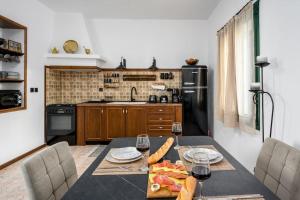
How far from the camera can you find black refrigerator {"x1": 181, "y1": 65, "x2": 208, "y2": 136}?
4043 millimetres

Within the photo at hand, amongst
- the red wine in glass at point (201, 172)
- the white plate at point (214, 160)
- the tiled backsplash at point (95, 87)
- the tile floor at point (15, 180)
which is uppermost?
the tiled backsplash at point (95, 87)

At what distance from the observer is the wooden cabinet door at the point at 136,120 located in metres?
3.99

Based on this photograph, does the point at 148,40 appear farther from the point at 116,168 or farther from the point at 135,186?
the point at 135,186

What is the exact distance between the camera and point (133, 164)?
114 centimetres

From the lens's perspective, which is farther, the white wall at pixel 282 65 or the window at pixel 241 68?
the window at pixel 241 68

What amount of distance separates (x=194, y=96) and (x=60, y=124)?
2.84 metres

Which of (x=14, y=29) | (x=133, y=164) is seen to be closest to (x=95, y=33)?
(x=14, y=29)

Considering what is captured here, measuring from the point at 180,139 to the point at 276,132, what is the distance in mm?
1049

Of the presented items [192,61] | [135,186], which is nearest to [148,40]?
[192,61]

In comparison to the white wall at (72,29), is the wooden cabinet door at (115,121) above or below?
below

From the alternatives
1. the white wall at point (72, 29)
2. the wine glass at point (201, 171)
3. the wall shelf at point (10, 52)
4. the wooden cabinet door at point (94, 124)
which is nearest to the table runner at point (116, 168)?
the wine glass at point (201, 171)

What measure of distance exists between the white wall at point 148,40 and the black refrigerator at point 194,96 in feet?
2.17

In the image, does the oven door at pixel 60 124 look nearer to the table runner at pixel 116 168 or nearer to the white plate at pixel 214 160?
the table runner at pixel 116 168

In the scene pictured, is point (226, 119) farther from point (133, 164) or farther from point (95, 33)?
point (95, 33)
